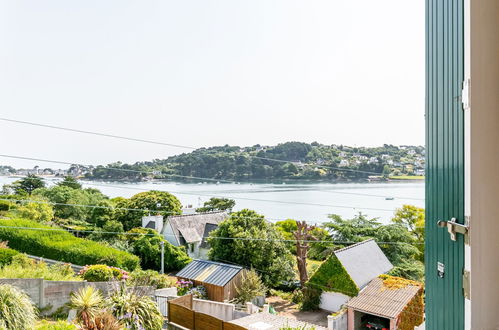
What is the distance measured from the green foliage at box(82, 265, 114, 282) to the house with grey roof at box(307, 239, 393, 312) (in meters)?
5.26

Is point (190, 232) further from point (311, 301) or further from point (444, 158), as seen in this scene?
point (444, 158)

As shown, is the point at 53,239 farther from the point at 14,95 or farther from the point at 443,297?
the point at 443,297

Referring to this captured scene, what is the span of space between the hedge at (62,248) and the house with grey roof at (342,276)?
5.35m

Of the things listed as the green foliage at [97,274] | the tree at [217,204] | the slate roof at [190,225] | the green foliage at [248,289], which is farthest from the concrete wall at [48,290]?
the tree at [217,204]

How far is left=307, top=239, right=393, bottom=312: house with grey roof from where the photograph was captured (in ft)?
29.8

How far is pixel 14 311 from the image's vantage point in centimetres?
429

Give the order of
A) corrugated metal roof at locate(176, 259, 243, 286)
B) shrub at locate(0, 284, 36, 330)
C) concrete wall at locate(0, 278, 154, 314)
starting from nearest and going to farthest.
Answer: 1. shrub at locate(0, 284, 36, 330)
2. concrete wall at locate(0, 278, 154, 314)
3. corrugated metal roof at locate(176, 259, 243, 286)

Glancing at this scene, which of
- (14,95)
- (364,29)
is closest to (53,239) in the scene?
(14,95)

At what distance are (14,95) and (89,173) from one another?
4.68 metres

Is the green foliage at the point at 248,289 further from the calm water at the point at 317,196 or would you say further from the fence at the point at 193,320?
the fence at the point at 193,320

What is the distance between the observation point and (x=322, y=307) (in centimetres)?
960

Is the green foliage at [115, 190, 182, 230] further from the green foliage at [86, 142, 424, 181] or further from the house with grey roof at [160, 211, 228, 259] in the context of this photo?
the green foliage at [86, 142, 424, 181]

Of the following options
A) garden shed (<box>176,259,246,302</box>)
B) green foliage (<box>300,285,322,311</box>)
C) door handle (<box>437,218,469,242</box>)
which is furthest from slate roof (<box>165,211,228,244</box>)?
door handle (<box>437,218,469,242</box>)

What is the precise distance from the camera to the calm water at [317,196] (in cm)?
1262
